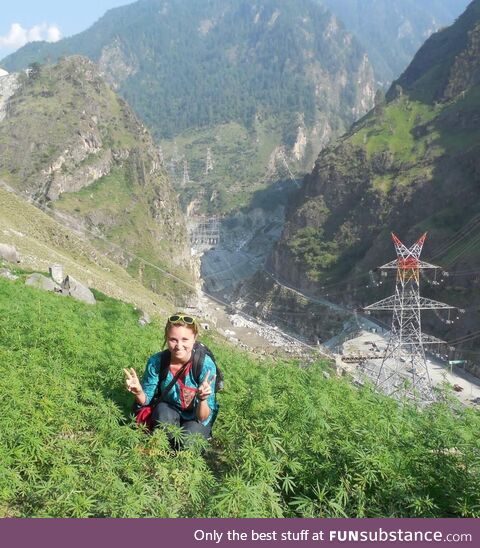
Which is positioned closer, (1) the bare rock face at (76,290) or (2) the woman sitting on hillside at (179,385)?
(2) the woman sitting on hillside at (179,385)

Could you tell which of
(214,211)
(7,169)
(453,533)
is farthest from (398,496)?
Result: (214,211)

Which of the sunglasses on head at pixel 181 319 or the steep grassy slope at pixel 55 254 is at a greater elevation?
the steep grassy slope at pixel 55 254

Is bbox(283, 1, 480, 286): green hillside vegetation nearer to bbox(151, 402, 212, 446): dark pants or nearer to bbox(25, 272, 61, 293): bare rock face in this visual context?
bbox(25, 272, 61, 293): bare rock face

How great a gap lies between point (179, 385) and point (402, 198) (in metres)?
86.0

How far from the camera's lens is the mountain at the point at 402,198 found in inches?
2743

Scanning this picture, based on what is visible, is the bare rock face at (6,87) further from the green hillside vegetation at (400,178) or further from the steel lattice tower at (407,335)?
the steel lattice tower at (407,335)

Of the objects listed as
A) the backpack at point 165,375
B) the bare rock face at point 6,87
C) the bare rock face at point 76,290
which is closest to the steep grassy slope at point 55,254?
the bare rock face at point 76,290

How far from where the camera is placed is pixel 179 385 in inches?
259

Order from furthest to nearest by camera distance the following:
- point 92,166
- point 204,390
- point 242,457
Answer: point 92,166
point 204,390
point 242,457

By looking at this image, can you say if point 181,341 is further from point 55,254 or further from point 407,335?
point 407,335

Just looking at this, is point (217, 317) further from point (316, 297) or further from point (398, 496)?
point (398, 496)

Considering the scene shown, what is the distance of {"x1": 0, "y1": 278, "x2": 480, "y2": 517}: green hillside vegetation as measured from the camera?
15.9 ft

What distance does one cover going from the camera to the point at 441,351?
5809cm

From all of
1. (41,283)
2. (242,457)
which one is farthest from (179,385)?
(41,283)
